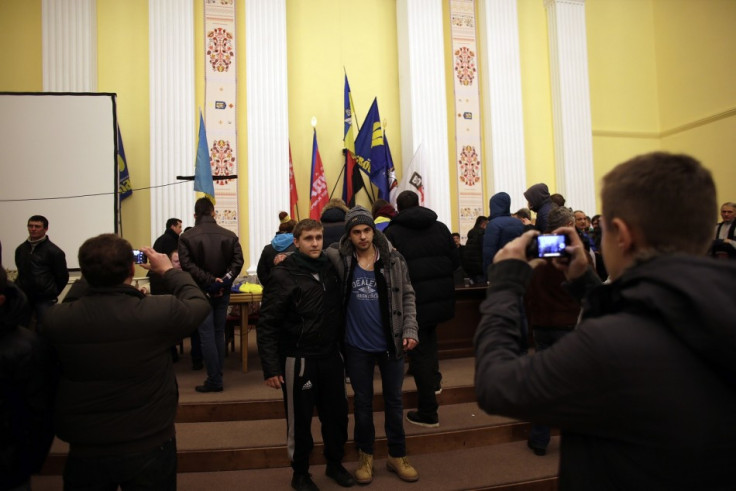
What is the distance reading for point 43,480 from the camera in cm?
313

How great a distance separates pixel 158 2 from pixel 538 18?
22.0 feet

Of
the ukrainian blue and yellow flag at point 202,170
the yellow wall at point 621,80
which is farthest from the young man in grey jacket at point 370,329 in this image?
the yellow wall at point 621,80

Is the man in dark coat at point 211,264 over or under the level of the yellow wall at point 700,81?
under

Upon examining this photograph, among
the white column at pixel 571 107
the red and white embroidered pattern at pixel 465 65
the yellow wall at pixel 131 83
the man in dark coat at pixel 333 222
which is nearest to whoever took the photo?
the man in dark coat at pixel 333 222

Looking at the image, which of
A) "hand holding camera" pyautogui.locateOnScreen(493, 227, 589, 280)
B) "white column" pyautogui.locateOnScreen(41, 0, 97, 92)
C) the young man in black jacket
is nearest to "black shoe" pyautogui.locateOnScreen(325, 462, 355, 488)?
the young man in black jacket

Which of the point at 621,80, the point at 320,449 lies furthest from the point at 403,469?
the point at 621,80

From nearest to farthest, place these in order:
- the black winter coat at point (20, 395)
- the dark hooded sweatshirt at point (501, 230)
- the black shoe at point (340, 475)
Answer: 1. the black winter coat at point (20, 395)
2. the black shoe at point (340, 475)
3. the dark hooded sweatshirt at point (501, 230)

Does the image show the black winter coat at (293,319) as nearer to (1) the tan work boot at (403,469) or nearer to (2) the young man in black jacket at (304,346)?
(2) the young man in black jacket at (304,346)

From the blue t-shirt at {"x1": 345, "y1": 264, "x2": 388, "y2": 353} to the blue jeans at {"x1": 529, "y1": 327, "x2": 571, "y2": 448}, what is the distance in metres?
1.05

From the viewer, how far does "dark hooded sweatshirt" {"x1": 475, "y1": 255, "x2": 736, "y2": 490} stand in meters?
0.81

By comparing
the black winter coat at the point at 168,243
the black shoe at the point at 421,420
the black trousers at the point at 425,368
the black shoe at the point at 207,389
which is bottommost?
the black shoe at the point at 421,420

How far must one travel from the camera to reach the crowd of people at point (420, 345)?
0.84m

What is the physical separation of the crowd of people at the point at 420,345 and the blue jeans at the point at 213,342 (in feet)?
0.06

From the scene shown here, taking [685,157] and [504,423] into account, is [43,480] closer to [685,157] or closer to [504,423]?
[504,423]
